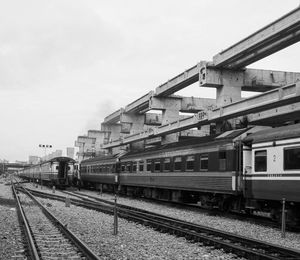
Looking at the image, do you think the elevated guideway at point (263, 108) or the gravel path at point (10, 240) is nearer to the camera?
the gravel path at point (10, 240)

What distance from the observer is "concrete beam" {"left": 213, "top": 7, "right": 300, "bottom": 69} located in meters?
21.1

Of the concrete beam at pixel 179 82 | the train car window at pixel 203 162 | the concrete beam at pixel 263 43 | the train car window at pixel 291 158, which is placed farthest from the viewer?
the concrete beam at pixel 179 82

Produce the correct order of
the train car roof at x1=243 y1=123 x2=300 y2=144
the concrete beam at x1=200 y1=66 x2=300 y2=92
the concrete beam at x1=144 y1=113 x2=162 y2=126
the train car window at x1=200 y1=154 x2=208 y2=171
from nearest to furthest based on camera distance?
the train car roof at x1=243 y1=123 x2=300 y2=144
the train car window at x1=200 y1=154 x2=208 y2=171
the concrete beam at x1=200 y1=66 x2=300 y2=92
the concrete beam at x1=144 y1=113 x2=162 y2=126

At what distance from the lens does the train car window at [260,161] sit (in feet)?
45.8

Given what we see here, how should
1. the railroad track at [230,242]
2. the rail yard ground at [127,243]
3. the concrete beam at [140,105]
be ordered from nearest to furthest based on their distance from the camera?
the railroad track at [230,242]
the rail yard ground at [127,243]
the concrete beam at [140,105]

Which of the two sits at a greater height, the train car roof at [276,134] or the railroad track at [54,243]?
the train car roof at [276,134]

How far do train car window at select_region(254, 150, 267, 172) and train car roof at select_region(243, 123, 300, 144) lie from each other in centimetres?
39

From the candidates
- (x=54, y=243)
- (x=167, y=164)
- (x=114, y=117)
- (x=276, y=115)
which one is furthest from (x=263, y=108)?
(x=114, y=117)

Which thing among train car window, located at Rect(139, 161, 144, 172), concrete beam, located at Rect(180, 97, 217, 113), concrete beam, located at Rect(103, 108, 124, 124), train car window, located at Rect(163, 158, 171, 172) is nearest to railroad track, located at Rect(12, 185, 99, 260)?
train car window, located at Rect(163, 158, 171, 172)

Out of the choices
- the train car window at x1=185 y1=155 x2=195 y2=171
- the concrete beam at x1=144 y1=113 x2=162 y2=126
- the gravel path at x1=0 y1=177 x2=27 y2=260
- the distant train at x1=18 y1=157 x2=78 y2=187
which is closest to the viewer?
the gravel path at x1=0 y1=177 x2=27 y2=260

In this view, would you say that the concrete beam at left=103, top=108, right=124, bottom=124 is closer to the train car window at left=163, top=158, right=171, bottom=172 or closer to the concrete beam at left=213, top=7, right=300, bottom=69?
the concrete beam at left=213, top=7, right=300, bottom=69

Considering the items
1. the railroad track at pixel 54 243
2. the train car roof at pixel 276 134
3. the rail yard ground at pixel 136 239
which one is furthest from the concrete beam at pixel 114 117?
the railroad track at pixel 54 243

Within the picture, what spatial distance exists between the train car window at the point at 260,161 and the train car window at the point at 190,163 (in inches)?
210

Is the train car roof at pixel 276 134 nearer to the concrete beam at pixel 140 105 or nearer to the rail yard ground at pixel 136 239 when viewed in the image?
the rail yard ground at pixel 136 239
